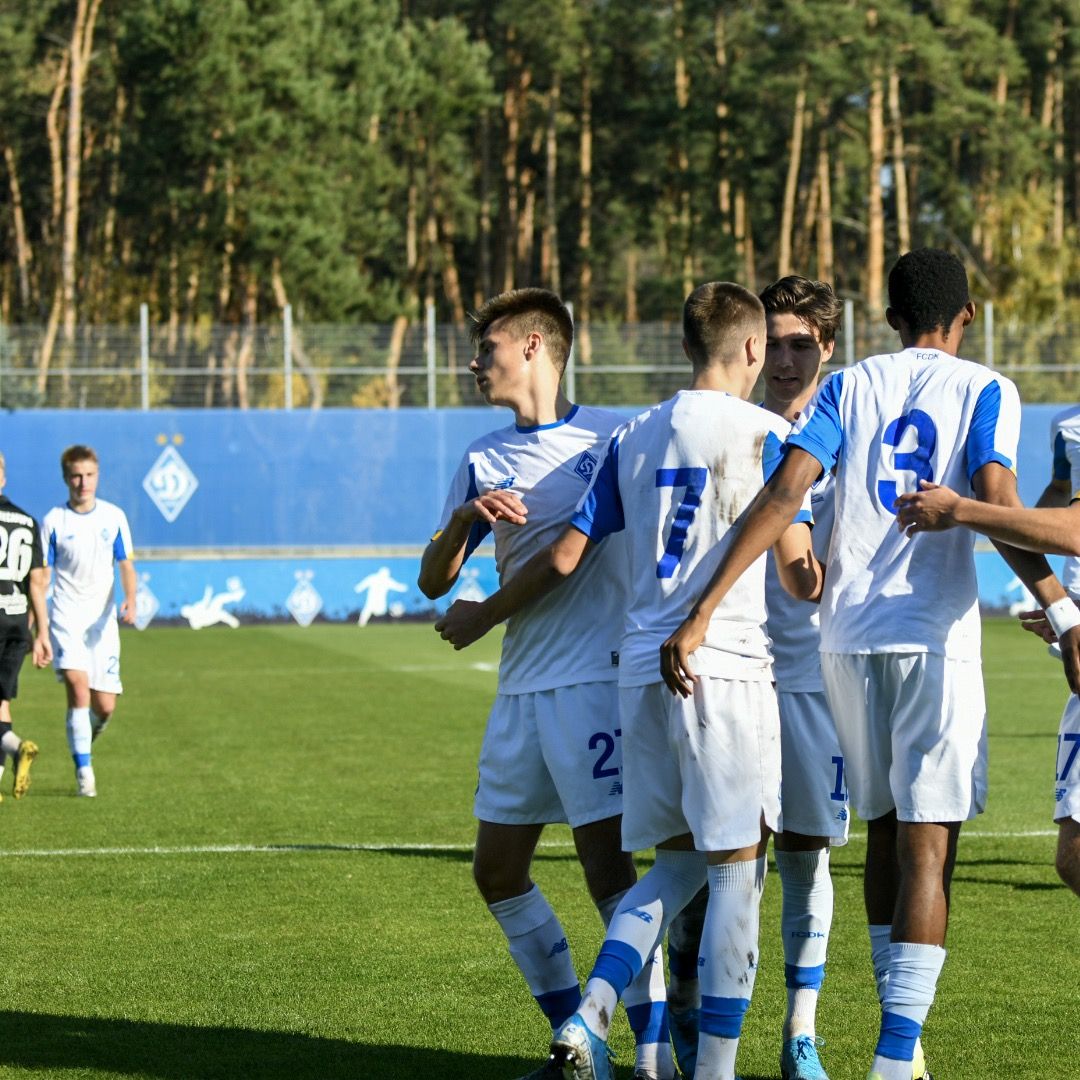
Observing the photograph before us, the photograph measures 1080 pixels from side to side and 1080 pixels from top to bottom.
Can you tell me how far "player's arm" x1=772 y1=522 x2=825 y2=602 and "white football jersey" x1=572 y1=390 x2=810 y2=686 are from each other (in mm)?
47

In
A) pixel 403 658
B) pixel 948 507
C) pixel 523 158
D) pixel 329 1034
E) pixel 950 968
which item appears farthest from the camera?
pixel 523 158

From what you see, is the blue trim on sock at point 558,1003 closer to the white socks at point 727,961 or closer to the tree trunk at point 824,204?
the white socks at point 727,961

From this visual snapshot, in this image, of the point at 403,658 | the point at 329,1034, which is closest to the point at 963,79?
the point at 403,658

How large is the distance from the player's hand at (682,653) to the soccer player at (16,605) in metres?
6.75

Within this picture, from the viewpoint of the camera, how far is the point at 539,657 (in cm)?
493

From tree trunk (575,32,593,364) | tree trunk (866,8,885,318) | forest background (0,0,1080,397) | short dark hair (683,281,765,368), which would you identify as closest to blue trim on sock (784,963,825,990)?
short dark hair (683,281,765,368)

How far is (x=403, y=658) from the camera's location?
2100 centimetres

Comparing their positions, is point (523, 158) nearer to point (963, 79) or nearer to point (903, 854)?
point (963, 79)

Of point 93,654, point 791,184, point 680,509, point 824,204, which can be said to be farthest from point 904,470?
point 791,184

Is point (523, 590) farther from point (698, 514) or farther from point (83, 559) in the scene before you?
point (83, 559)

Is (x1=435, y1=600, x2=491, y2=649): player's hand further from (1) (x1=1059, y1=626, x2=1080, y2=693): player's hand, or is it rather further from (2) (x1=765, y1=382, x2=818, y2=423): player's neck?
(1) (x1=1059, y1=626, x2=1080, y2=693): player's hand

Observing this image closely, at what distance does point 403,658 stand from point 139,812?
35.7 feet

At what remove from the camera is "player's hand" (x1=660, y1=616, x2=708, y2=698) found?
14.3ft

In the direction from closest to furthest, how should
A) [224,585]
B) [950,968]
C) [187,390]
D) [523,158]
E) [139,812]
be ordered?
[950,968], [139,812], [224,585], [187,390], [523,158]
